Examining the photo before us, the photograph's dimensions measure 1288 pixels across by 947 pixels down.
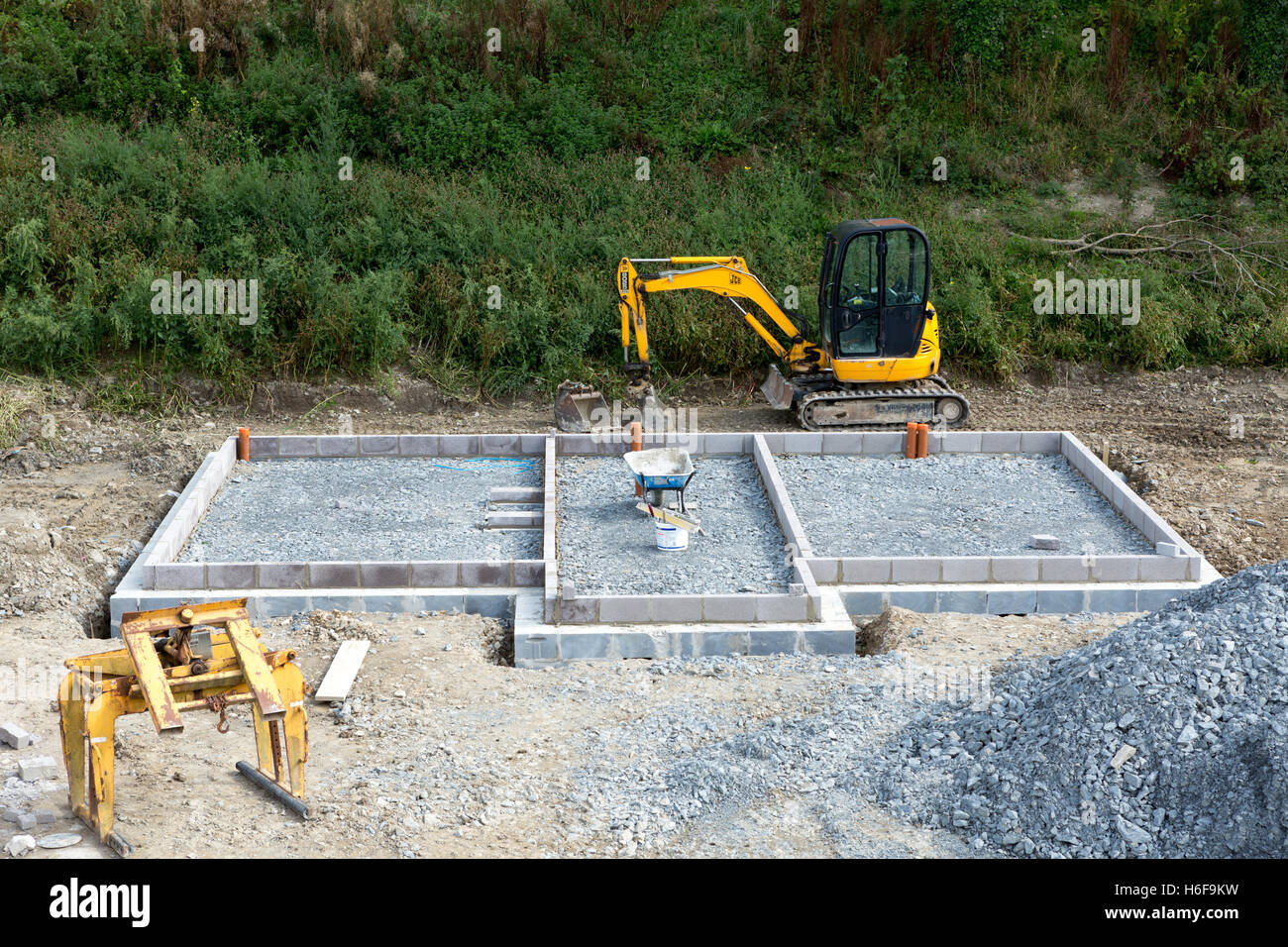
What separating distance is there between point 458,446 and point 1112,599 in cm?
619

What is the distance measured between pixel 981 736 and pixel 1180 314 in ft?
35.2

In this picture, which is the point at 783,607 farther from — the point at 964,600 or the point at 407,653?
the point at 407,653

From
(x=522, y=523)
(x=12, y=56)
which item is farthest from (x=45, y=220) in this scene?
(x=522, y=523)

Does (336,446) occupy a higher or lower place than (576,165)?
lower

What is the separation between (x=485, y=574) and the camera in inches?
356

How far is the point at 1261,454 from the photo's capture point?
41.7 ft

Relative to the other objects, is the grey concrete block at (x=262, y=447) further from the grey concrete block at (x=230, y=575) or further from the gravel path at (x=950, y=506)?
the gravel path at (x=950, y=506)

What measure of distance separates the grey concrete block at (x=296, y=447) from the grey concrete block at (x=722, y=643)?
533 cm

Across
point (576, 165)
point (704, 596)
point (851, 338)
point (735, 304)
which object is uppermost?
point (576, 165)

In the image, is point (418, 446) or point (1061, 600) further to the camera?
point (418, 446)

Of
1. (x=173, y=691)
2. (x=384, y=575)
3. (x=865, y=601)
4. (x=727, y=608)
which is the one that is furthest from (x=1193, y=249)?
(x=173, y=691)

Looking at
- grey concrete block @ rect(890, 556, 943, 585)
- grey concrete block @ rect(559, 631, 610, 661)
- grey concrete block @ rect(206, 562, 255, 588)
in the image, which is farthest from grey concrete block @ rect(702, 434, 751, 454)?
grey concrete block @ rect(206, 562, 255, 588)

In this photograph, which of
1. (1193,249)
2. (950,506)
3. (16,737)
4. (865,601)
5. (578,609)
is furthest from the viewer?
(1193,249)

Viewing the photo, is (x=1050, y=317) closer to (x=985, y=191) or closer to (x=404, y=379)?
(x=985, y=191)
